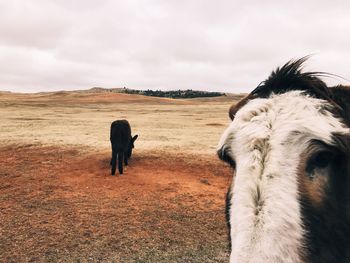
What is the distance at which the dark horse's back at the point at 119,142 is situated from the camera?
12398 millimetres

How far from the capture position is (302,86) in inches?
114

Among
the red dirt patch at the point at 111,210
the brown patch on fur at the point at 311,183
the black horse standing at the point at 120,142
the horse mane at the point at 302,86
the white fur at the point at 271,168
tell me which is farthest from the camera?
the black horse standing at the point at 120,142

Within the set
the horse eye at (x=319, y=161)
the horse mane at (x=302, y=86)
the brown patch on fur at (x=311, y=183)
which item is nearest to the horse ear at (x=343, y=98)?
the horse mane at (x=302, y=86)

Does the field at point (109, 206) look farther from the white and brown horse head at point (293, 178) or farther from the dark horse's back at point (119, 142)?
the white and brown horse head at point (293, 178)

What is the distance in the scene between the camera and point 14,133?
68.3ft

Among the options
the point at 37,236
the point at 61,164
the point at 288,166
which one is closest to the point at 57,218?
the point at 37,236

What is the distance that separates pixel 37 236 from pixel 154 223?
2.67 metres

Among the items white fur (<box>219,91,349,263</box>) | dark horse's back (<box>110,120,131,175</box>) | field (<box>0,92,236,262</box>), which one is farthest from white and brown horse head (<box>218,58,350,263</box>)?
dark horse's back (<box>110,120,131,175</box>)

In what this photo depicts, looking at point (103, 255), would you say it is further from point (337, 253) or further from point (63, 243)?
point (337, 253)

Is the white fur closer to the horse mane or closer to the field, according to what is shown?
the horse mane

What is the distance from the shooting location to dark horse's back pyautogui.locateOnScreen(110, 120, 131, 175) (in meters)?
12.4

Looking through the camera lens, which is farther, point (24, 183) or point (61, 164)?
point (61, 164)

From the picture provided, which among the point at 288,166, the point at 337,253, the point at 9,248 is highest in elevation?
the point at 288,166

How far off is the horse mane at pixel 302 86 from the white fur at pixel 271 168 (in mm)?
94
